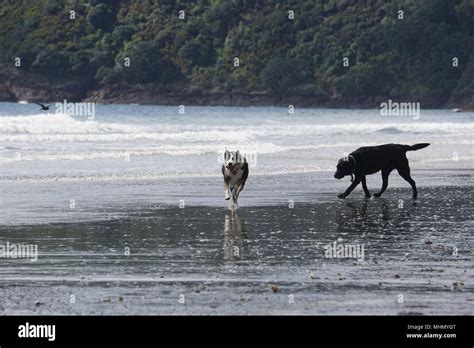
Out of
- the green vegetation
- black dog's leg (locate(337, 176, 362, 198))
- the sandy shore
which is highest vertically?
the green vegetation

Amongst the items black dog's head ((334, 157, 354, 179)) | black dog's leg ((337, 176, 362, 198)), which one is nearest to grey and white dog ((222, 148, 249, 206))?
black dog's leg ((337, 176, 362, 198))

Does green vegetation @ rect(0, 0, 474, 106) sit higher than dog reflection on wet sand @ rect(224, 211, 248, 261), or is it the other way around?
green vegetation @ rect(0, 0, 474, 106)

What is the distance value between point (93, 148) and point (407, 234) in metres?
17.6

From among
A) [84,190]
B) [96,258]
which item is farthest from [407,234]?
[84,190]

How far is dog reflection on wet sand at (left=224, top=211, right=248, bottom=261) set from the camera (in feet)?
39.5

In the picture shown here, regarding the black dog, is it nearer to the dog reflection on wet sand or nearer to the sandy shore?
the sandy shore

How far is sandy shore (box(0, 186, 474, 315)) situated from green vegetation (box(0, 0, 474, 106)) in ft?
388

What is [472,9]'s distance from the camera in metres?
139

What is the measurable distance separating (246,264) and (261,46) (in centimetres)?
12895

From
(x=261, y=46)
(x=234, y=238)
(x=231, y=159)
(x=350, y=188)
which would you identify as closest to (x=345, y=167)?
(x=350, y=188)

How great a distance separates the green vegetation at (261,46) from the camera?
5285 inches

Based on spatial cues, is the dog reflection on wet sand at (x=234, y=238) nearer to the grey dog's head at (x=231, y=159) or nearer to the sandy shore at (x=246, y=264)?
the sandy shore at (x=246, y=264)

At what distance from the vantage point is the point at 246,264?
11.4 metres
